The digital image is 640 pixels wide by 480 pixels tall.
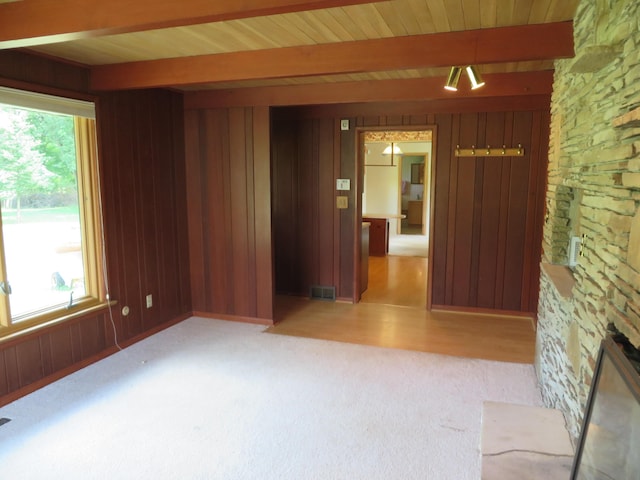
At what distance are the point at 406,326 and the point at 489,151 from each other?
2.07 m

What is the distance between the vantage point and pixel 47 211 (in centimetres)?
322

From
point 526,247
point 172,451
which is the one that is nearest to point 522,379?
point 526,247

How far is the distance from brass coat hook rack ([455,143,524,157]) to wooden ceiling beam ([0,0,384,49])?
11.0 ft

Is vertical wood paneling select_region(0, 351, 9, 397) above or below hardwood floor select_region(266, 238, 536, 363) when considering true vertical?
above

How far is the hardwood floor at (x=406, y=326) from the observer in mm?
3869

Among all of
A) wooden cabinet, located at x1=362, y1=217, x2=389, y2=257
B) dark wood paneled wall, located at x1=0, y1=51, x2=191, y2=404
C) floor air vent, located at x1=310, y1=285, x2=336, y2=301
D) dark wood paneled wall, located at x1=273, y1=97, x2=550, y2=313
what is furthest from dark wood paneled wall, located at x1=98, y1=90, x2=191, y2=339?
wooden cabinet, located at x1=362, y1=217, x2=389, y2=257

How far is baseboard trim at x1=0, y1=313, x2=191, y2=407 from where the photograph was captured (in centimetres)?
292

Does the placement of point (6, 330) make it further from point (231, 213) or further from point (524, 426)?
point (524, 426)

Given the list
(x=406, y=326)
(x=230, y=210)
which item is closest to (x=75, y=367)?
(x=230, y=210)

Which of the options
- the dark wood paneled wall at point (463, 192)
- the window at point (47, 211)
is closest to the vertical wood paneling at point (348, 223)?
the dark wood paneled wall at point (463, 192)

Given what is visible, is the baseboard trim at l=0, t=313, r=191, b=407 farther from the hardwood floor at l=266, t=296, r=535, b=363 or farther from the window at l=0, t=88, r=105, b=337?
the hardwood floor at l=266, t=296, r=535, b=363

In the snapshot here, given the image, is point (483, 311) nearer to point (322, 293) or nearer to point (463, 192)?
point (463, 192)

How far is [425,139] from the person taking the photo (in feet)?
29.9

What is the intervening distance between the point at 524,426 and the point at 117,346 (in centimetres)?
322
